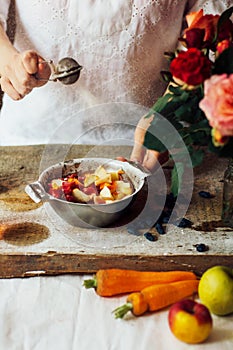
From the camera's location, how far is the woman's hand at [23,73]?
1145 millimetres

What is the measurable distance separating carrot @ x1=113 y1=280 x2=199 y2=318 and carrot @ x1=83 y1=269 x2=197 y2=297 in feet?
0.06

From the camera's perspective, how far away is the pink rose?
78cm

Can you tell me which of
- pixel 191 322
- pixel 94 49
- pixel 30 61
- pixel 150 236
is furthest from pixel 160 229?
pixel 94 49

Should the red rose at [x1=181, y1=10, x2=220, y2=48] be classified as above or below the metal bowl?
above

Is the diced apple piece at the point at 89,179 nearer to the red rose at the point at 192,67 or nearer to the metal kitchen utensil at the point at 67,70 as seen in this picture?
the metal kitchen utensil at the point at 67,70

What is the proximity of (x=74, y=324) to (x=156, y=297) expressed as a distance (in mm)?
126

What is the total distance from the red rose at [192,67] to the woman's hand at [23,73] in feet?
1.25

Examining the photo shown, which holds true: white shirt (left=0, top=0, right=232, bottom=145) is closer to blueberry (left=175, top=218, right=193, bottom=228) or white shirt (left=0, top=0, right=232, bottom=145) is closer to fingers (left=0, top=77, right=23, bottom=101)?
fingers (left=0, top=77, right=23, bottom=101)

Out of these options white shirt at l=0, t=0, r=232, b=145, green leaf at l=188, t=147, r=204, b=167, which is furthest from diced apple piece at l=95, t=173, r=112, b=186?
white shirt at l=0, t=0, r=232, b=145

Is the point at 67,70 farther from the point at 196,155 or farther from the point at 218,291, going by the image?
the point at 218,291

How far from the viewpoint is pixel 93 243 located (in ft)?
3.38

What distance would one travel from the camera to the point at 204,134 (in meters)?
0.92

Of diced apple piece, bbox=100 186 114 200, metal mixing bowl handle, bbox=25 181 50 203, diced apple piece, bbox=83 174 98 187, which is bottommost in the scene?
metal mixing bowl handle, bbox=25 181 50 203

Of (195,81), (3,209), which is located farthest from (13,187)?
(195,81)
